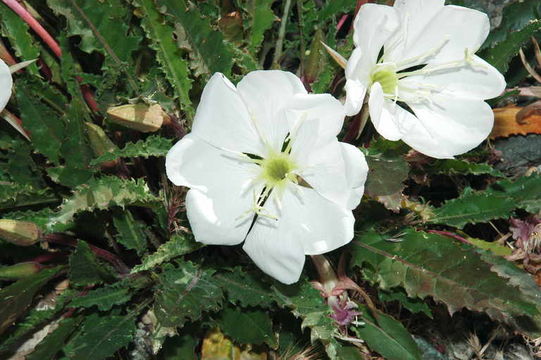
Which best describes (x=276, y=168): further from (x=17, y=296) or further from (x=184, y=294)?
(x=17, y=296)

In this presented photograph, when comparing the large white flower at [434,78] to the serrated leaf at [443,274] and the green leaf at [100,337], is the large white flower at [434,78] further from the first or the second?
the green leaf at [100,337]

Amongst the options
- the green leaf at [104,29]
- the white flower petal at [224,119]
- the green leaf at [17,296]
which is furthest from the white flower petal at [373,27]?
the green leaf at [17,296]

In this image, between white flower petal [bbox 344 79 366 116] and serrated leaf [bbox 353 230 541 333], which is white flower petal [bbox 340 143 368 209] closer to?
white flower petal [bbox 344 79 366 116]

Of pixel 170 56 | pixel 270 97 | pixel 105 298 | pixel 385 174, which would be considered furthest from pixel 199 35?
pixel 105 298

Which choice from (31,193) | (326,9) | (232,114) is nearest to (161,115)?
(232,114)

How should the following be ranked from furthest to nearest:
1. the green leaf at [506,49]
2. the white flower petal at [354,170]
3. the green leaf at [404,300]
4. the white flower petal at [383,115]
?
the green leaf at [506,49]
the green leaf at [404,300]
the white flower petal at [383,115]
the white flower petal at [354,170]

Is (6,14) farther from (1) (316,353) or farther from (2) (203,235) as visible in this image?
(1) (316,353)
